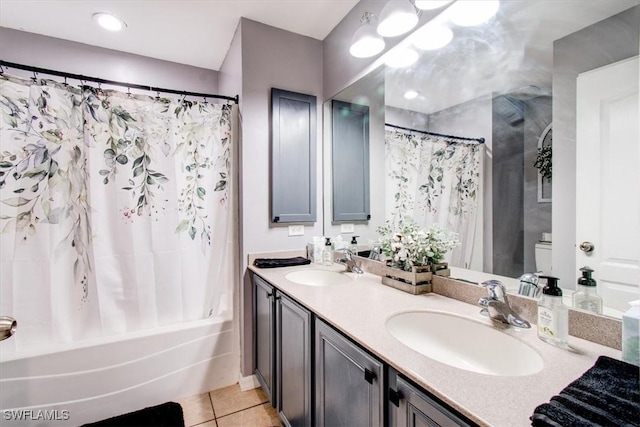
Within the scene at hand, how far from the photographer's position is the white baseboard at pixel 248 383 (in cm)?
210

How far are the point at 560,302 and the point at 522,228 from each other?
35 centimetres

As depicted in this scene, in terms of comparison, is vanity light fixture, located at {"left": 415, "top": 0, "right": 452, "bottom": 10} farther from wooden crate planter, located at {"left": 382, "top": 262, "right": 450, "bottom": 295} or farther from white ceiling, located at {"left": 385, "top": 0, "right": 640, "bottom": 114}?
wooden crate planter, located at {"left": 382, "top": 262, "right": 450, "bottom": 295}

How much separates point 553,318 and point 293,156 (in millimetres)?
1803

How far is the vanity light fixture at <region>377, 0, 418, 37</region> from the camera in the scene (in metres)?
1.40

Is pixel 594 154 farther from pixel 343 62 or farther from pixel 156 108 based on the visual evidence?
pixel 156 108

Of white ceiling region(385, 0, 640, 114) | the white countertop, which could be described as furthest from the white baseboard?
white ceiling region(385, 0, 640, 114)

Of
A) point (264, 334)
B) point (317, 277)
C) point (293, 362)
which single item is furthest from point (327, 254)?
point (293, 362)

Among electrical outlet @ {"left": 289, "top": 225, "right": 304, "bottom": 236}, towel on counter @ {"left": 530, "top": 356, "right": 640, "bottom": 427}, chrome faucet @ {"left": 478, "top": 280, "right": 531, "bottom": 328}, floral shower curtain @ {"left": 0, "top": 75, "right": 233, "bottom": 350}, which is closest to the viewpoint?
towel on counter @ {"left": 530, "top": 356, "right": 640, "bottom": 427}

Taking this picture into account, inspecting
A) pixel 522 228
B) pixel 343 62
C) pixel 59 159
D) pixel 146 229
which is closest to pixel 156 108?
pixel 59 159

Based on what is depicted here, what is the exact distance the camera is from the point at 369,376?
2.96 ft


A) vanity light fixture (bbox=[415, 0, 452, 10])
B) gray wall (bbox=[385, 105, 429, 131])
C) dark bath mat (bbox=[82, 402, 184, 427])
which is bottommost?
dark bath mat (bbox=[82, 402, 184, 427])

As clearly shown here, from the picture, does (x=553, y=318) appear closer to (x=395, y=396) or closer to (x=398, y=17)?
(x=395, y=396)

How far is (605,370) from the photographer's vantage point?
692 millimetres

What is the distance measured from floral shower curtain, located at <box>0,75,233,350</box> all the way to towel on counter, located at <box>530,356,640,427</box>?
1.97m
